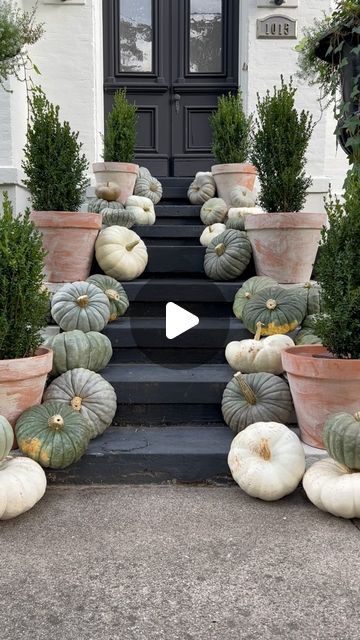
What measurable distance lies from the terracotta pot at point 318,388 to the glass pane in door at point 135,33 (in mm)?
4515

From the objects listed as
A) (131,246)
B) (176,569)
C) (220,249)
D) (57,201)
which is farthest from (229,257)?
(176,569)

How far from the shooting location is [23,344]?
2791mm

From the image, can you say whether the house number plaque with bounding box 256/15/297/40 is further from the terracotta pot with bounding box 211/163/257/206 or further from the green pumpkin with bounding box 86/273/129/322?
the green pumpkin with bounding box 86/273/129/322

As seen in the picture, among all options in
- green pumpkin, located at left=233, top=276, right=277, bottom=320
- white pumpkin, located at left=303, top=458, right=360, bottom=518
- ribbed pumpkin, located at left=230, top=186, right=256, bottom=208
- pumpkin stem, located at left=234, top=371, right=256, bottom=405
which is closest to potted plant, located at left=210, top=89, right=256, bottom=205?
ribbed pumpkin, located at left=230, top=186, right=256, bottom=208

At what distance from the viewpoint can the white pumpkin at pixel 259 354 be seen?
316cm

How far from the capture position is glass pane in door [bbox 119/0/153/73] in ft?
20.4

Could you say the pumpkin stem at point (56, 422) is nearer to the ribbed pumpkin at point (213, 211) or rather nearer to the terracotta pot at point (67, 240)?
the terracotta pot at point (67, 240)

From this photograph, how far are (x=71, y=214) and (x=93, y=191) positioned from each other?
1708mm

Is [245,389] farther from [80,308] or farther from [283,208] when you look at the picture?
[283,208]

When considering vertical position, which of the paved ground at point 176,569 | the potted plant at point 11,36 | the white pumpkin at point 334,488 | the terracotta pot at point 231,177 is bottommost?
the paved ground at point 176,569

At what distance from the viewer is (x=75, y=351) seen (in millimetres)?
3135

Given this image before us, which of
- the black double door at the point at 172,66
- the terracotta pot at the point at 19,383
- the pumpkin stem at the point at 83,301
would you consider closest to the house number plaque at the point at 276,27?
the black double door at the point at 172,66

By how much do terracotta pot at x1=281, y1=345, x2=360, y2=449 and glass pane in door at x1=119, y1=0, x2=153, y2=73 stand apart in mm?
4515

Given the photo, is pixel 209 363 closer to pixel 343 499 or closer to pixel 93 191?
pixel 343 499
